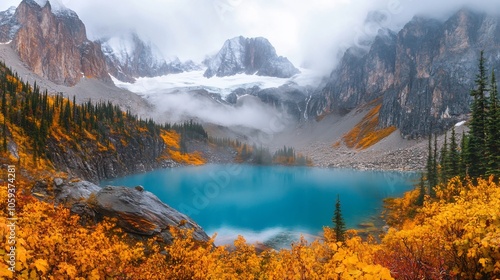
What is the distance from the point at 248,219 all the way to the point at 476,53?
209 metres

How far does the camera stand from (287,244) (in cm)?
4134

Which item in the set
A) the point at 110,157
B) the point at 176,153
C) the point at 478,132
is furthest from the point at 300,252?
the point at 176,153

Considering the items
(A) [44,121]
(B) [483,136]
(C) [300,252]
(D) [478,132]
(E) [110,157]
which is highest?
(D) [478,132]

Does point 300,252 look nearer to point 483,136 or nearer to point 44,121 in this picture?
point 483,136

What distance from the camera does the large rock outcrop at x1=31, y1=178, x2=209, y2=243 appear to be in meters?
25.0

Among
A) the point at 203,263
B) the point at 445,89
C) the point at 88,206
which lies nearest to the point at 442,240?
the point at 203,263

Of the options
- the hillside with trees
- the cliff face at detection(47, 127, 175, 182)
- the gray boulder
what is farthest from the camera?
the cliff face at detection(47, 127, 175, 182)

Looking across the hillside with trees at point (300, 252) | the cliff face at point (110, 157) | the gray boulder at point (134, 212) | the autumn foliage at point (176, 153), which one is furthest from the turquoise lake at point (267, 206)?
the autumn foliage at point (176, 153)

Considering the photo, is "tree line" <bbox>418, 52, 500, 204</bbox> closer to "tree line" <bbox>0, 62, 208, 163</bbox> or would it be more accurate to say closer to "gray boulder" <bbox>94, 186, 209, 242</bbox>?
"gray boulder" <bbox>94, 186, 209, 242</bbox>

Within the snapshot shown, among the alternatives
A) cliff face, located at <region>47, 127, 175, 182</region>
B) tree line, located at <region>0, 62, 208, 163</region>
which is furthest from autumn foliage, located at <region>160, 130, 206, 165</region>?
tree line, located at <region>0, 62, 208, 163</region>

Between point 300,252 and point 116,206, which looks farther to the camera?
point 116,206

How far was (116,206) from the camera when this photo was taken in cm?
2558

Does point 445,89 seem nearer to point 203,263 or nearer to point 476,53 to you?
point 476,53


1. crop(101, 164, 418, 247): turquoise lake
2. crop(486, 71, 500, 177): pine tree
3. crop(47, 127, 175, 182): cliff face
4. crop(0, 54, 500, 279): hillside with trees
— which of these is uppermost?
crop(486, 71, 500, 177): pine tree
